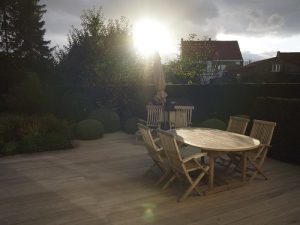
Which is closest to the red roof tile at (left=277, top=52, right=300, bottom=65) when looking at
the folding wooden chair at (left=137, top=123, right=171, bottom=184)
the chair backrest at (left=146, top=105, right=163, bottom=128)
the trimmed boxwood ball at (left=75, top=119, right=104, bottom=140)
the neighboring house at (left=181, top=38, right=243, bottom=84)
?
the neighboring house at (left=181, top=38, right=243, bottom=84)

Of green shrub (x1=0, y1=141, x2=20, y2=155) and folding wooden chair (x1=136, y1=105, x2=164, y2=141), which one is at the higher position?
folding wooden chair (x1=136, y1=105, x2=164, y2=141)

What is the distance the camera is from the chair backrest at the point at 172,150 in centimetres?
488

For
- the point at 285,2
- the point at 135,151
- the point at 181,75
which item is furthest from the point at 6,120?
the point at 181,75

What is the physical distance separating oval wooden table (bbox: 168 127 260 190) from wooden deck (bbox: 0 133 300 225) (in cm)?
59

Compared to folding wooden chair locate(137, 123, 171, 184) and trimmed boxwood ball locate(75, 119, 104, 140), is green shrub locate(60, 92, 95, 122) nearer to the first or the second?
trimmed boxwood ball locate(75, 119, 104, 140)

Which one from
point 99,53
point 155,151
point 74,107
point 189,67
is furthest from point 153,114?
point 189,67

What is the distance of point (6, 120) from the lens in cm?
885

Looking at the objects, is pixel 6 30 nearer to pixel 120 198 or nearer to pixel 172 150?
pixel 120 198

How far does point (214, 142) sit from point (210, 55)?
89.8 ft

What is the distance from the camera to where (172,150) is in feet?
16.5

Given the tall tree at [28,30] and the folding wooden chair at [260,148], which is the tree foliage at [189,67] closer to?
the tall tree at [28,30]

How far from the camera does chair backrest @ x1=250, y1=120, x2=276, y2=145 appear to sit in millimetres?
6080

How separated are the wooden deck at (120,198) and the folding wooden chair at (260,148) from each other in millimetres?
309

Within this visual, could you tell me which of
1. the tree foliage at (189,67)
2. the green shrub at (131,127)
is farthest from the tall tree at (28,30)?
the green shrub at (131,127)
